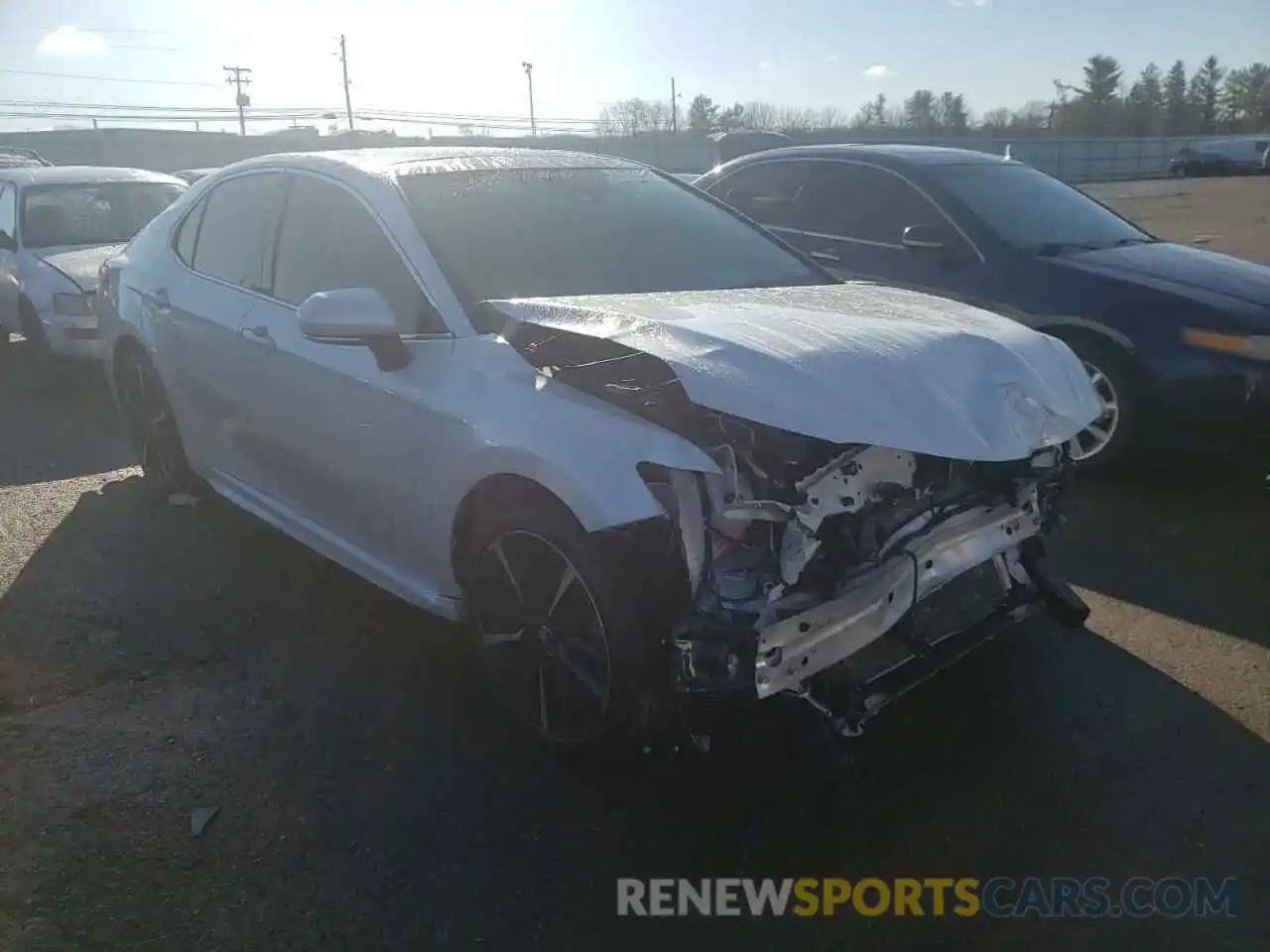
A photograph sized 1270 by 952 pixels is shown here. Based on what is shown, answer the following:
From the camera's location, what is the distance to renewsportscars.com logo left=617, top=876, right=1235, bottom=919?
259cm

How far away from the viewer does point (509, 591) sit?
10.4 feet

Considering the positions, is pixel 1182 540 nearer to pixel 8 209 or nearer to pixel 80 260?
pixel 80 260

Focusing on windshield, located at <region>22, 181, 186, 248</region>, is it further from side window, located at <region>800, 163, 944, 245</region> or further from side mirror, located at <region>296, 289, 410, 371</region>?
side mirror, located at <region>296, 289, 410, 371</region>

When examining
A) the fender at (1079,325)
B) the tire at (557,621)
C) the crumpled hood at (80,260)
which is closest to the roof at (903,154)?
the fender at (1079,325)

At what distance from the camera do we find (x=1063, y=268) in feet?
18.9

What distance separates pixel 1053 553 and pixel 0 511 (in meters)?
5.23

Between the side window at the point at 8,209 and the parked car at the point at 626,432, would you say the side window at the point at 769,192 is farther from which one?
the side window at the point at 8,209

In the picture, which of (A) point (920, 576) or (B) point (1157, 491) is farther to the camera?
(B) point (1157, 491)

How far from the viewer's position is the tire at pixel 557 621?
9.02 feet

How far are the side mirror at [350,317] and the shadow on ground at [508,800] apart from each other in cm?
123

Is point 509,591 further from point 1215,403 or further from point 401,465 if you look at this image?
point 1215,403

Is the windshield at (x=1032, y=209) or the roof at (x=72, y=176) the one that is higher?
the roof at (x=72, y=176)

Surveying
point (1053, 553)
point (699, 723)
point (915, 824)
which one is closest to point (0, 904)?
point (699, 723)

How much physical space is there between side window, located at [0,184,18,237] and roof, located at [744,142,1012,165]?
668 centimetres
